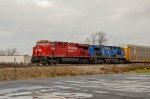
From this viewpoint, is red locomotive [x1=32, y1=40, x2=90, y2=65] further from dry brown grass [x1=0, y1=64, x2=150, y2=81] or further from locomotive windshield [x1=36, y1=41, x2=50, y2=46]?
dry brown grass [x1=0, y1=64, x2=150, y2=81]

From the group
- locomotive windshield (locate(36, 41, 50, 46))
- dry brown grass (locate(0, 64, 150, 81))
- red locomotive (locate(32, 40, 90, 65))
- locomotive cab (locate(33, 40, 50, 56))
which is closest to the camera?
dry brown grass (locate(0, 64, 150, 81))

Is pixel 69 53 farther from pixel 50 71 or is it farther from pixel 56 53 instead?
pixel 50 71

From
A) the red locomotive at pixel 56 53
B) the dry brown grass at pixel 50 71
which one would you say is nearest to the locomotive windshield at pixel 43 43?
the red locomotive at pixel 56 53

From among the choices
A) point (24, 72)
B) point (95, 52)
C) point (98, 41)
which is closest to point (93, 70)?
point (24, 72)

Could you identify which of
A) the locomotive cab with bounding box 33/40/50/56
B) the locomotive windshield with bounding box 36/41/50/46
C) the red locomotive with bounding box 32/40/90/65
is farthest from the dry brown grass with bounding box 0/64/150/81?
the locomotive windshield with bounding box 36/41/50/46

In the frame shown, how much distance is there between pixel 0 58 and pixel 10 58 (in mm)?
2440

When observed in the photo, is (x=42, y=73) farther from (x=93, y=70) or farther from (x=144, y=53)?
(x=144, y=53)

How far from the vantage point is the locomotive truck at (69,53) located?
139 ft

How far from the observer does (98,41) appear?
125 m

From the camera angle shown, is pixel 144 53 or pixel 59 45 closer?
pixel 59 45

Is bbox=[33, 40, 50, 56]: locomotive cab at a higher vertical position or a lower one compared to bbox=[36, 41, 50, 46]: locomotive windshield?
lower

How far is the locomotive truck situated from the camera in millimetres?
42438

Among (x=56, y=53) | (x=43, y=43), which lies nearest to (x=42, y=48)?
(x=43, y=43)

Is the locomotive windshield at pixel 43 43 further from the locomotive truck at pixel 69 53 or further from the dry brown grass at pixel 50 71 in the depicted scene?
the dry brown grass at pixel 50 71
